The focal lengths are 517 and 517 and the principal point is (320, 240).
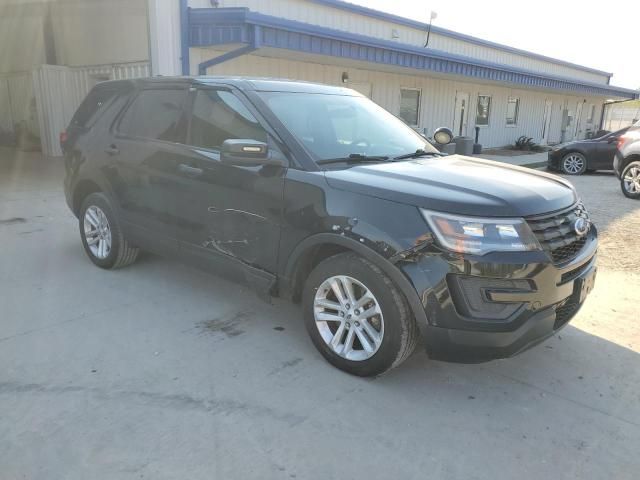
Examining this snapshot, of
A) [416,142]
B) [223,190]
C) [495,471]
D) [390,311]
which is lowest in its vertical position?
[495,471]

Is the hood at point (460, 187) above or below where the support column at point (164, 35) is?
below

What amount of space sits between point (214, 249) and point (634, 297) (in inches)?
152

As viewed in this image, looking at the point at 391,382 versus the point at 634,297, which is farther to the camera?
the point at 634,297

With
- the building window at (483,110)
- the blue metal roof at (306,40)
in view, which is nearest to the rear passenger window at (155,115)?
the blue metal roof at (306,40)

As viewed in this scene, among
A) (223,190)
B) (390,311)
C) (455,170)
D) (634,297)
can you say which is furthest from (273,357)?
(634,297)

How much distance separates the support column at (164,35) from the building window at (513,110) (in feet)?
56.2

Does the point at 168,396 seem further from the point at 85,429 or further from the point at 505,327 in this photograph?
the point at 505,327

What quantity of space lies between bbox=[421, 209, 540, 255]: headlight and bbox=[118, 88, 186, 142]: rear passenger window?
235 cm

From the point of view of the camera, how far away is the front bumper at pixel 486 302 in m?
2.77

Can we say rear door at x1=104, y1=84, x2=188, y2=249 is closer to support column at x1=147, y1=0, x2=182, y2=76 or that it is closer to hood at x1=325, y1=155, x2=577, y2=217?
hood at x1=325, y1=155, x2=577, y2=217

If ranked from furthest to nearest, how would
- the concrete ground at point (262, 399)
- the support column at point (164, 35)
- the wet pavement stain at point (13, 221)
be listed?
the support column at point (164, 35) < the wet pavement stain at point (13, 221) < the concrete ground at point (262, 399)

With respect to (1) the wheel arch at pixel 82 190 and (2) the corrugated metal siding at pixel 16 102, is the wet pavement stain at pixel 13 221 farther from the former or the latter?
(2) the corrugated metal siding at pixel 16 102

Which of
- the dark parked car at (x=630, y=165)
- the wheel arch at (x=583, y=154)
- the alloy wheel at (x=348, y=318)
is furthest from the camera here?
the wheel arch at (x=583, y=154)

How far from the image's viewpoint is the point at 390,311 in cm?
298
